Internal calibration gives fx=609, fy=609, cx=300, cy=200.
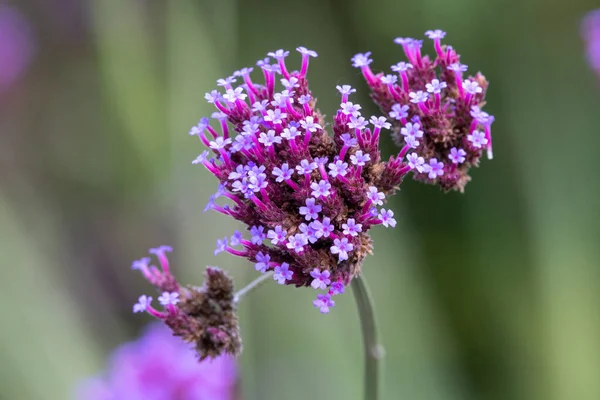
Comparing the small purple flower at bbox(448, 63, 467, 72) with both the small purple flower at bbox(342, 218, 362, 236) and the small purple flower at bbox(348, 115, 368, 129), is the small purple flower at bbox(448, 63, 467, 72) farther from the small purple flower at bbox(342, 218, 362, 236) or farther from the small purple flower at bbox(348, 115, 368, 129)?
the small purple flower at bbox(342, 218, 362, 236)

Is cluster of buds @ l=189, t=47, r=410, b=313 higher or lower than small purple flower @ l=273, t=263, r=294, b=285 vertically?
higher

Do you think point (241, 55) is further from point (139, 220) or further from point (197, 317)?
point (197, 317)

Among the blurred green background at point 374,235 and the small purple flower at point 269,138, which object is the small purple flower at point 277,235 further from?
the blurred green background at point 374,235

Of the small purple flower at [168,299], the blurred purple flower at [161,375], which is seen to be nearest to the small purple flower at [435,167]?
the small purple flower at [168,299]

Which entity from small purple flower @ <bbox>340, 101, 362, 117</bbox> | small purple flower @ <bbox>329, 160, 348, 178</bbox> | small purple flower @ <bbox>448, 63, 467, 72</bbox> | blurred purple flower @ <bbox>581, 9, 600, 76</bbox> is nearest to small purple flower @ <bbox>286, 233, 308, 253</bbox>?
small purple flower @ <bbox>329, 160, 348, 178</bbox>

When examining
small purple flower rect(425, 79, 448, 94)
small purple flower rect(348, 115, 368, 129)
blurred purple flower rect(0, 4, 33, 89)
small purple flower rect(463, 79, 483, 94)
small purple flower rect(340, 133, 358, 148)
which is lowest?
small purple flower rect(340, 133, 358, 148)

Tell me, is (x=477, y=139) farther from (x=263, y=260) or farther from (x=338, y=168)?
(x=263, y=260)
